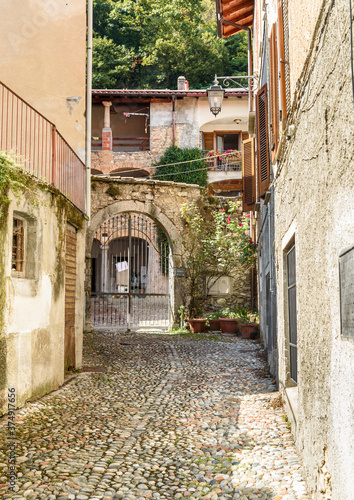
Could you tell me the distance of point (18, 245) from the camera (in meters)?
6.03

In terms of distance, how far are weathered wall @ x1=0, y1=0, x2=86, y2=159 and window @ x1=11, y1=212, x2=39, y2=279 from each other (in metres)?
3.39

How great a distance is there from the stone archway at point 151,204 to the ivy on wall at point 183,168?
7673 mm

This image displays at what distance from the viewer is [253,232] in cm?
1459

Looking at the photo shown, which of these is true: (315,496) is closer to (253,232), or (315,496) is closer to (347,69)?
(347,69)

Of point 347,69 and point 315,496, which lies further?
point 315,496

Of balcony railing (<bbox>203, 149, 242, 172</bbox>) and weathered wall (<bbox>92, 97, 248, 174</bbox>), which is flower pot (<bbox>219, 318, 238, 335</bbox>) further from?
weathered wall (<bbox>92, 97, 248, 174</bbox>)

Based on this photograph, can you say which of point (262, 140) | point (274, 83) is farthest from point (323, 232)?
point (262, 140)

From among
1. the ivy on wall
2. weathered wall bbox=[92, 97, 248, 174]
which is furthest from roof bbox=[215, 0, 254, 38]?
weathered wall bbox=[92, 97, 248, 174]

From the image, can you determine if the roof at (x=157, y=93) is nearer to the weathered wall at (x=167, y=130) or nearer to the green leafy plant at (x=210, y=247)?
the weathered wall at (x=167, y=130)

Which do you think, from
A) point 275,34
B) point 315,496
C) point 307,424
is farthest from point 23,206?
point 315,496

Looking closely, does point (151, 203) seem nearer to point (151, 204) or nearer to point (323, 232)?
point (151, 204)

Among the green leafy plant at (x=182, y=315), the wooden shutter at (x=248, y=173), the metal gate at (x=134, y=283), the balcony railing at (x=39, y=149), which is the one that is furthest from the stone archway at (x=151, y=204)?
the balcony railing at (x=39, y=149)

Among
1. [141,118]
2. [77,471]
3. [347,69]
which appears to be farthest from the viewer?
[141,118]

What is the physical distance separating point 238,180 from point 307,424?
20133 mm
